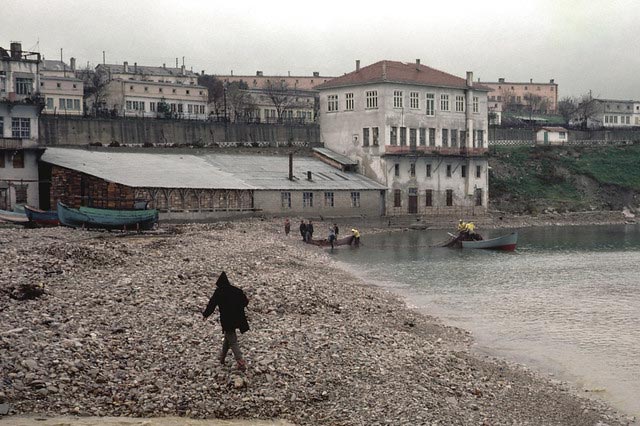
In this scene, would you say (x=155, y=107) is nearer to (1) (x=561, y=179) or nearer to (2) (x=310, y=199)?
(2) (x=310, y=199)

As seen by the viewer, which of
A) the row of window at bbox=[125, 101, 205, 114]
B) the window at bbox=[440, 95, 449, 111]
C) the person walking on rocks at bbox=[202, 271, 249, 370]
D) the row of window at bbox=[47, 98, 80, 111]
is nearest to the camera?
the person walking on rocks at bbox=[202, 271, 249, 370]

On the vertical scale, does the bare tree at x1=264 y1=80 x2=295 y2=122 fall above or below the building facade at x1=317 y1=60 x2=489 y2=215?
above

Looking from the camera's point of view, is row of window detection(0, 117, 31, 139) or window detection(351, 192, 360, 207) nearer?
row of window detection(0, 117, 31, 139)

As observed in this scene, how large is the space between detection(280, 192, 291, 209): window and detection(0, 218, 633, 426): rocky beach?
35692 mm

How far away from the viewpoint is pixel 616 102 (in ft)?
538

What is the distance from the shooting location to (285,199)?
64500 mm

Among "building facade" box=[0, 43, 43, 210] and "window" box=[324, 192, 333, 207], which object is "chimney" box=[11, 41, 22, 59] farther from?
"window" box=[324, 192, 333, 207]

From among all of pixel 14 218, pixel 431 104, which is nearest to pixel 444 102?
pixel 431 104

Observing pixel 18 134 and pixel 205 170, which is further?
pixel 205 170

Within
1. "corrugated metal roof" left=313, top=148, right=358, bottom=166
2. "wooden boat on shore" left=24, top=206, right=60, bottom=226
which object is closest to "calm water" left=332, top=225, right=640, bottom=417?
"corrugated metal roof" left=313, top=148, right=358, bottom=166

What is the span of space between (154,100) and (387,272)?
261ft

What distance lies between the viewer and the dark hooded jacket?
16.3m

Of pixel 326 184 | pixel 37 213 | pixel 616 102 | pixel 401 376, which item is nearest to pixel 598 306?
pixel 401 376

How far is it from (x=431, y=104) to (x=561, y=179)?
25231mm
